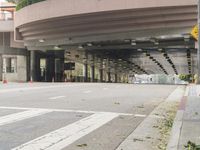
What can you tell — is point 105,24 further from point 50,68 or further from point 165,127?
point 165,127

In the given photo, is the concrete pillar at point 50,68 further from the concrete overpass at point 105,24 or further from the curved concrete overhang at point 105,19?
the curved concrete overhang at point 105,19

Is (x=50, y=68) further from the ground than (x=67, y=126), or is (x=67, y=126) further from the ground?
(x=50, y=68)

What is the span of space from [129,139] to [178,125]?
189cm

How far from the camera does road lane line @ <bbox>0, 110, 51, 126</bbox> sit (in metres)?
11.7

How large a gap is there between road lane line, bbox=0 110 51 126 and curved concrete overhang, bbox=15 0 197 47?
29427mm

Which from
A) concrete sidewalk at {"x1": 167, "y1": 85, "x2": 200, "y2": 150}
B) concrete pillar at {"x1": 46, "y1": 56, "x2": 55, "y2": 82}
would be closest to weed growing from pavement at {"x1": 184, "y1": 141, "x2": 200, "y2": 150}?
concrete sidewalk at {"x1": 167, "y1": 85, "x2": 200, "y2": 150}

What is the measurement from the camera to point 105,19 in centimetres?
4609

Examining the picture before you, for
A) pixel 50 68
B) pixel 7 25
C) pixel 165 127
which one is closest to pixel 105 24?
pixel 7 25

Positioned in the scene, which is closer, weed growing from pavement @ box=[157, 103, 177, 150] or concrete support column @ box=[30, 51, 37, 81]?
weed growing from pavement @ box=[157, 103, 177, 150]

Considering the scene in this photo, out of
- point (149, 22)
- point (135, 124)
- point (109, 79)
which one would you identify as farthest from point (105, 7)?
point (109, 79)

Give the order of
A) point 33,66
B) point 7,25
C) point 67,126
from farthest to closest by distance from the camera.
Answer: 1. point 33,66
2. point 7,25
3. point 67,126

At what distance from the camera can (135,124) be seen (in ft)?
38.9

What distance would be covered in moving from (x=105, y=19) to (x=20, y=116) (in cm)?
3392

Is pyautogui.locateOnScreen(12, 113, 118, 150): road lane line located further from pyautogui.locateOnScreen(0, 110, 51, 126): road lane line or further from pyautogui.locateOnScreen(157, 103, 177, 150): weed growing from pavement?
pyautogui.locateOnScreen(0, 110, 51, 126): road lane line
